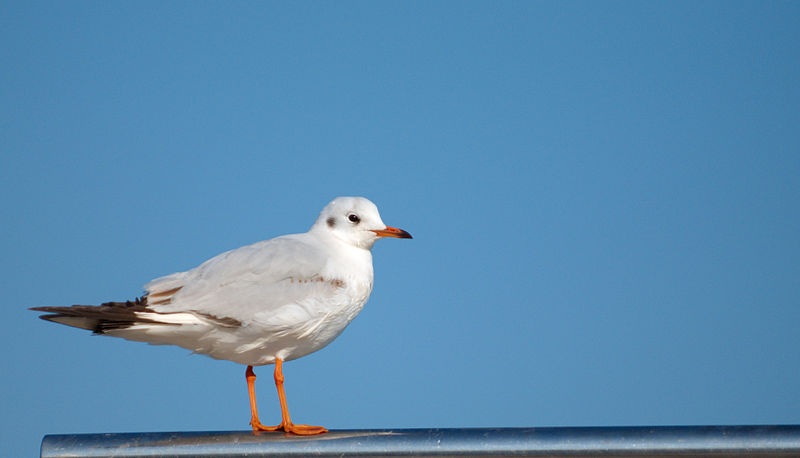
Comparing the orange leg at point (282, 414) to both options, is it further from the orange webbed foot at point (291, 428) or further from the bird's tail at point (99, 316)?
the bird's tail at point (99, 316)

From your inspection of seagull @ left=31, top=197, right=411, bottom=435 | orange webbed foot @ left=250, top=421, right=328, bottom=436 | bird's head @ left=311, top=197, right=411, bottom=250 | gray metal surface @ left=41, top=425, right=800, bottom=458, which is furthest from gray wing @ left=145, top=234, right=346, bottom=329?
gray metal surface @ left=41, top=425, right=800, bottom=458

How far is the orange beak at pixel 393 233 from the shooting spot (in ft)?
10.1

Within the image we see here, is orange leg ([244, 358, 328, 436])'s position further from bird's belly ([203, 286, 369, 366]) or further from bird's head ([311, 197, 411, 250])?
bird's head ([311, 197, 411, 250])

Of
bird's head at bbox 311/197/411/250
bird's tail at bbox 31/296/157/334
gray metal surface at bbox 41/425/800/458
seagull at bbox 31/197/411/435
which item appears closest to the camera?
gray metal surface at bbox 41/425/800/458

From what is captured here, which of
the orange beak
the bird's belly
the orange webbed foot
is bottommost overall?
the orange webbed foot

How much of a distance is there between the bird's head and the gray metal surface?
111 centimetres

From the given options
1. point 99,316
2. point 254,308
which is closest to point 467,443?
point 254,308

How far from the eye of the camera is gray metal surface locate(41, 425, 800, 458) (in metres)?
1.75

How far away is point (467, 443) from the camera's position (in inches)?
72.6

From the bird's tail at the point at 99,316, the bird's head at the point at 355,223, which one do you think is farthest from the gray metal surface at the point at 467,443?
the bird's head at the point at 355,223

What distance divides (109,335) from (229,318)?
37 centimetres

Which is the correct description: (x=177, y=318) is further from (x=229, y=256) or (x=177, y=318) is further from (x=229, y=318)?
(x=229, y=256)

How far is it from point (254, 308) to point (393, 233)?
0.69 m

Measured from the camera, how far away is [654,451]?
177 centimetres
